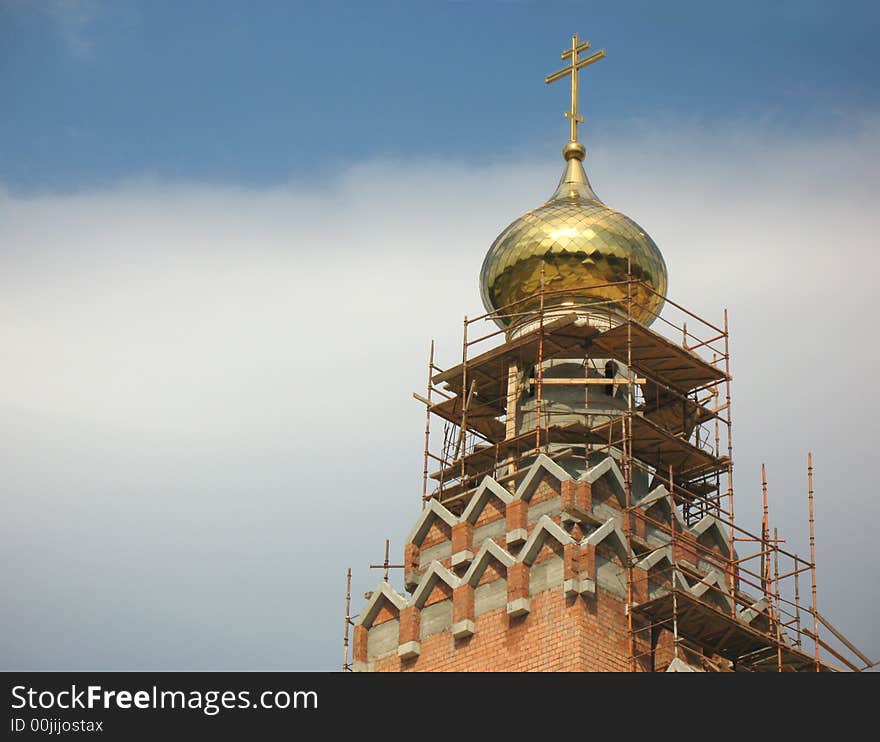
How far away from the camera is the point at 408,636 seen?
41.0 metres

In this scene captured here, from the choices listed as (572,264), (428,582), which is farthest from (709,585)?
(572,264)

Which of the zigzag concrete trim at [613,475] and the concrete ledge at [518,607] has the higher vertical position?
the zigzag concrete trim at [613,475]

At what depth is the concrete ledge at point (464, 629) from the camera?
40.0 metres

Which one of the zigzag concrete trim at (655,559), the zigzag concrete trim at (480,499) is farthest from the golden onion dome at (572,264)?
the zigzag concrete trim at (655,559)

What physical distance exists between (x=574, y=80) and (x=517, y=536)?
1372 cm

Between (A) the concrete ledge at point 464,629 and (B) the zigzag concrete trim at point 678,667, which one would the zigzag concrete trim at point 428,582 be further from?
(B) the zigzag concrete trim at point 678,667

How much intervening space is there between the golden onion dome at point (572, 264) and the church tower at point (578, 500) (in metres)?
0.04

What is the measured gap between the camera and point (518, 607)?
129 ft

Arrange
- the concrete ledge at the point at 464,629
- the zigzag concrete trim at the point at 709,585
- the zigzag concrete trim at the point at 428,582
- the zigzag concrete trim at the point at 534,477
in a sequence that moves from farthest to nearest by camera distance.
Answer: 1. the zigzag concrete trim at the point at 428,582
2. the zigzag concrete trim at the point at 534,477
3. the zigzag concrete trim at the point at 709,585
4. the concrete ledge at the point at 464,629

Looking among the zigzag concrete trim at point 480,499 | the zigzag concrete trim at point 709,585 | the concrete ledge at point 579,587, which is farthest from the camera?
the zigzag concrete trim at point 480,499

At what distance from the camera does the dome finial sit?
49.6m

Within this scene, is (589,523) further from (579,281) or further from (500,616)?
(579,281)

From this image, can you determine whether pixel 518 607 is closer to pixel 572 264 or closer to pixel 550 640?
pixel 550 640
